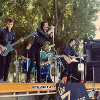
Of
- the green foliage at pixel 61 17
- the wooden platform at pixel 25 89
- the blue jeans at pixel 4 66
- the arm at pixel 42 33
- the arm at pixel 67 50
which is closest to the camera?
the wooden platform at pixel 25 89

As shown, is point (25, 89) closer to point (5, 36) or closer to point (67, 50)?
point (5, 36)

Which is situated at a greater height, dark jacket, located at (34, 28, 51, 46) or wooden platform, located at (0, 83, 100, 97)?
dark jacket, located at (34, 28, 51, 46)

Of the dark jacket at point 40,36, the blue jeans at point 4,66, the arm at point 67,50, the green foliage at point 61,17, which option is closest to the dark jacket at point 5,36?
the blue jeans at point 4,66

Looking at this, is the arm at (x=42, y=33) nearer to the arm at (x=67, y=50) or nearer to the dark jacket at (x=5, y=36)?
the dark jacket at (x=5, y=36)

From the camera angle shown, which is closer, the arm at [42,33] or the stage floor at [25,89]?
the stage floor at [25,89]

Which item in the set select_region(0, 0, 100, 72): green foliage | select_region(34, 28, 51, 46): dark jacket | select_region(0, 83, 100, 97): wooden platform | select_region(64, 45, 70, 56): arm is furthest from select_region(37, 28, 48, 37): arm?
select_region(0, 0, 100, 72): green foliage

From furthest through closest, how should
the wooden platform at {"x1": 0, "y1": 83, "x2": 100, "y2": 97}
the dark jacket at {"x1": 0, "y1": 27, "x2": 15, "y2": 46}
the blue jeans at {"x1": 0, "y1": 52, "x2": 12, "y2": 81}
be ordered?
the dark jacket at {"x1": 0, "y1": 27, "x2": 15, "y2": 46}, the blue jeans at {"x1": 0, "y1": 52, "x2": 12, "y2": 81}, the wooden platform at {"x1": 0, "y1": 83, "x2": 100, "y2": 97}

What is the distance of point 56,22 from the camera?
37.5 ft

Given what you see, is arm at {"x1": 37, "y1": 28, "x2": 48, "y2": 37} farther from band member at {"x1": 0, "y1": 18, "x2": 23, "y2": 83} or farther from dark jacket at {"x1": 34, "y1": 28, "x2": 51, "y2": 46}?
band member at {"x1": 0, "y1": 18, "x2": 23, "y2": 83}

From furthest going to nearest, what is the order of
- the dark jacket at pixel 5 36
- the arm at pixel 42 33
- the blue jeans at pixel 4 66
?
the arm at pixel 42 33, the dark jacket at pixel 5 36, the blue jeans at pixel 4 66

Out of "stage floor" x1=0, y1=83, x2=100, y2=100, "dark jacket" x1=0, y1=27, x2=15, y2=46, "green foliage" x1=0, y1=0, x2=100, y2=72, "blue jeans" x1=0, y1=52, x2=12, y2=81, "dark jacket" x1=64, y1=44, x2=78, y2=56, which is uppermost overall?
"green foliage" x1=0, y1=0, x2=100, y2=72

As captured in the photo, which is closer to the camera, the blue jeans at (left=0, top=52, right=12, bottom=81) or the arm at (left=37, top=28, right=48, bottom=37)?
the blue jeans at (left=0, top=52, right=12, bottom=81)

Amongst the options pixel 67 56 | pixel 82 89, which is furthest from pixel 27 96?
pixel 67 56

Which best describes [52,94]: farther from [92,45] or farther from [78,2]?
[78,2]
